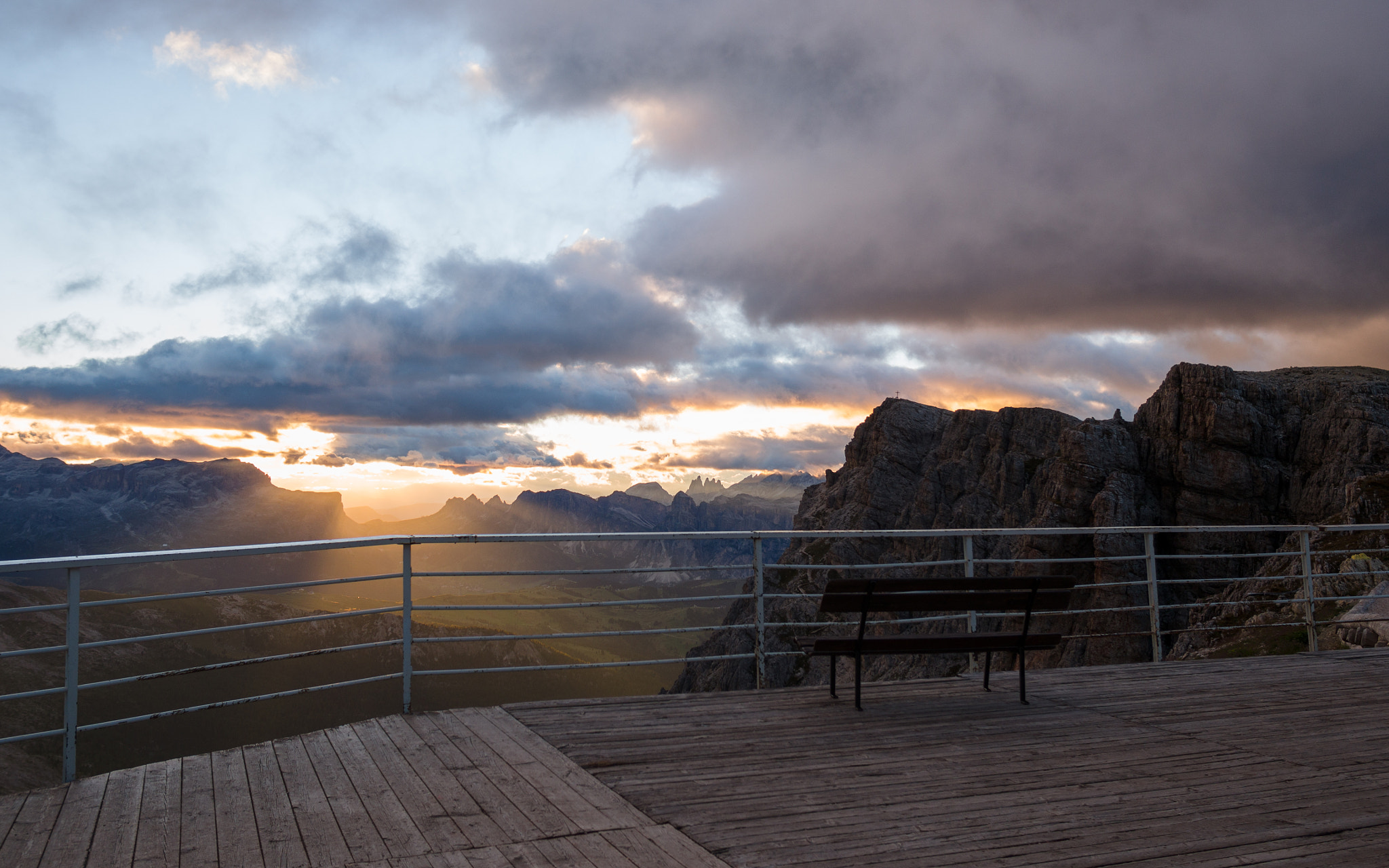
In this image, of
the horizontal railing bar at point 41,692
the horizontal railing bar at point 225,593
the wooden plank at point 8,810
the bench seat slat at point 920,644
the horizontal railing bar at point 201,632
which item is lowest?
the wooden plank at point 8,810

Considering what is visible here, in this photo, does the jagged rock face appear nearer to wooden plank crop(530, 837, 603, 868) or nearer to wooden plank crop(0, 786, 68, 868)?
wooden plank crop(530, 837, 603, 868)

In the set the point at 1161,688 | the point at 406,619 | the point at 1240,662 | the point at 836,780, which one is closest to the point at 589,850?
the point at 836,780

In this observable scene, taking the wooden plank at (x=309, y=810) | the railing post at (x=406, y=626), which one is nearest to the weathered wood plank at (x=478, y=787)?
the railing post at (x=406, y=626)

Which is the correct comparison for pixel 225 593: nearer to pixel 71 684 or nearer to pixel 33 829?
pixel 71 684

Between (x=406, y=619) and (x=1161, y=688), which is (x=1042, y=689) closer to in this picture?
(x=1161, y=688)

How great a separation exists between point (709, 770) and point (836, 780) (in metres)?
0.80

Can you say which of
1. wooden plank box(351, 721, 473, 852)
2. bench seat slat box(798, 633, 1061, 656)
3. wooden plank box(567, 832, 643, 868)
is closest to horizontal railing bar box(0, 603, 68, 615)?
wooden plank box(351, 721, 473, 852)

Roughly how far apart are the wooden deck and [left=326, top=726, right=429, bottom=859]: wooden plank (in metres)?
0.02

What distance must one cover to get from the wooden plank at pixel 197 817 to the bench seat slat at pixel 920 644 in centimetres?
416

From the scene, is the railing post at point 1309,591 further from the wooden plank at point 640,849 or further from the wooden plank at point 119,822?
the wooden plank at point 119,822

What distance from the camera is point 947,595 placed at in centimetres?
715

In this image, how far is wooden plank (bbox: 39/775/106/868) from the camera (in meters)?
4.34

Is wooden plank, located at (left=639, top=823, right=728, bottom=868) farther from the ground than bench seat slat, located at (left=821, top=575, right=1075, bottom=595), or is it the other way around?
bench seat slat, located at (left=821, top=575, right=1075, bottom=595)

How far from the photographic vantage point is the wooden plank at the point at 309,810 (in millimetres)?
4309
